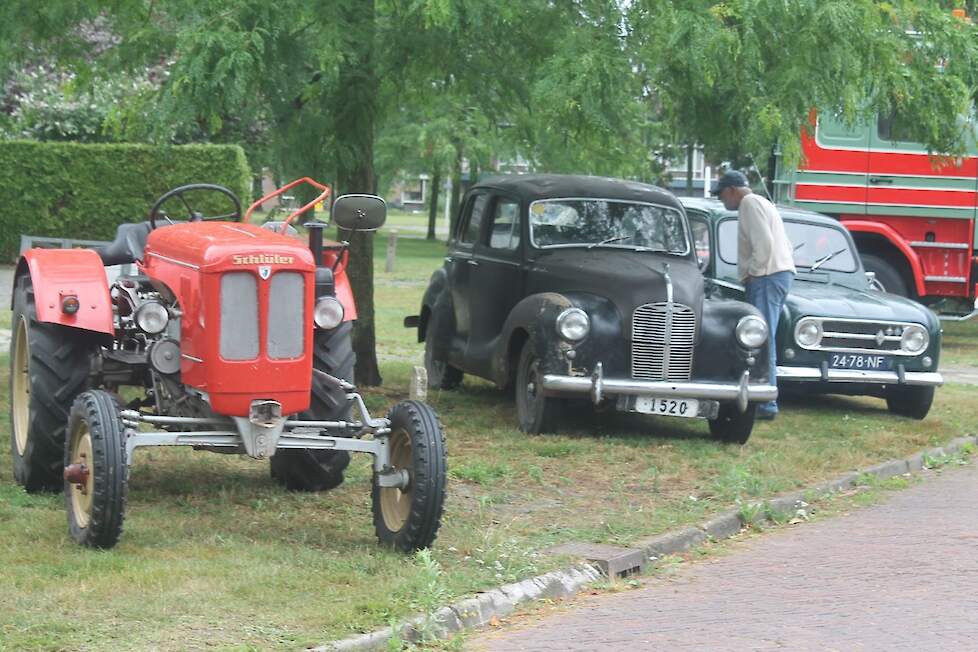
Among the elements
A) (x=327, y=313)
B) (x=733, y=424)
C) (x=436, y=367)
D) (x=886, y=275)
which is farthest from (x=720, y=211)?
(x=327, y=313)

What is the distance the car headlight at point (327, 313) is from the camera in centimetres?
816

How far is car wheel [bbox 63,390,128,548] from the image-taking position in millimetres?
6777

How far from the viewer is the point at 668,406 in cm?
1105

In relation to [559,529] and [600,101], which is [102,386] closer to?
[559,529]

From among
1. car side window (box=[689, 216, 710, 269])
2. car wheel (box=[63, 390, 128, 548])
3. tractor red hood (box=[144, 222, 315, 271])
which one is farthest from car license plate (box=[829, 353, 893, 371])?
car wheel (box=[63, 390, 128, 548])

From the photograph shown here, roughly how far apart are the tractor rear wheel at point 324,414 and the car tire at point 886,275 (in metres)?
12.5

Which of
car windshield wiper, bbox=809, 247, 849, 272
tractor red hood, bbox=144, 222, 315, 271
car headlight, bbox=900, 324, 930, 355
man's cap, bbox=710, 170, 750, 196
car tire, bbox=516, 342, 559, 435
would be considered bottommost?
car tire, bbox=516, 342, 559, 435

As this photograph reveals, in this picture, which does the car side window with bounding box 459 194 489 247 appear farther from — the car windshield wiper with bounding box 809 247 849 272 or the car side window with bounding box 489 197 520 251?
the car windshield wiper with bounding box 809 247 849 272

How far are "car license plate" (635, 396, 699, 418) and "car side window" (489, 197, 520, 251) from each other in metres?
2.00

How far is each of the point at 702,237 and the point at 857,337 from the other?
1.78 metres

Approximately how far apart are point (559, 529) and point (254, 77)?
14.9ft

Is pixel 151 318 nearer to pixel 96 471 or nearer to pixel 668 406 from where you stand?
pixel 96 471

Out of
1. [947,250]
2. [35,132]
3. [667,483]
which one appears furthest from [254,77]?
[35,132]

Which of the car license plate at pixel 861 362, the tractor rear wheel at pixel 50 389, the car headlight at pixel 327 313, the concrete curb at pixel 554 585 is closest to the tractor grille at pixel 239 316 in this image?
the car headlight at pixel 327 313
